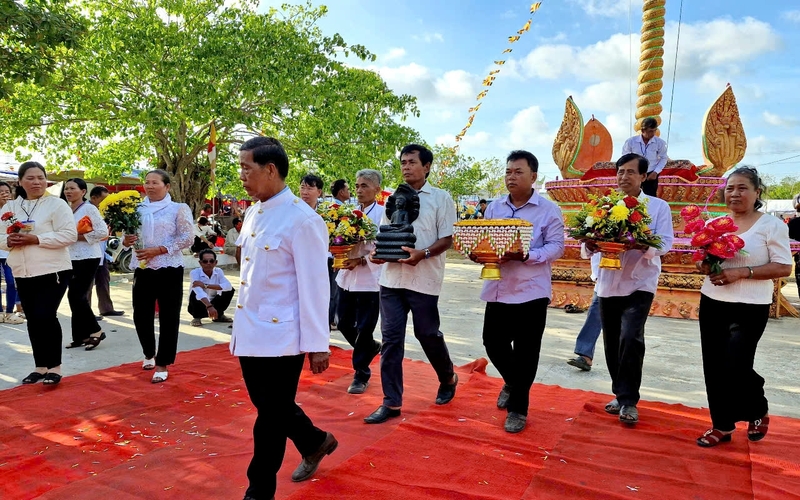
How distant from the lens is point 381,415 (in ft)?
12.7

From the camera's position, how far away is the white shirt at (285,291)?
253 centimetres

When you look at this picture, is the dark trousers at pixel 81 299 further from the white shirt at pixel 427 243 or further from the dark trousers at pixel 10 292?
the white shirt at pixel 427 243

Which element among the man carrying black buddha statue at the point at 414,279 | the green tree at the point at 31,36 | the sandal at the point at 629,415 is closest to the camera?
the sandal at the point at 629,415

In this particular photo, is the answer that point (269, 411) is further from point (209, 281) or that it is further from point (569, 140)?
point (569, 140)

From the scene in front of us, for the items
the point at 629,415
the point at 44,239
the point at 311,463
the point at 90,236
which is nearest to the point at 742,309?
the point at 629,415

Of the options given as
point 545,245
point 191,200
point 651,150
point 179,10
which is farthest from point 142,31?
point 545,245

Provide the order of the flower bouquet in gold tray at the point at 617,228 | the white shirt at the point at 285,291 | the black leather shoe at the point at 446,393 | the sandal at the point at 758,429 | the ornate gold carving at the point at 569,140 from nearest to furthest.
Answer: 1. the white shirt at the point at 285,291
2. the sandal at the point at 758,429
3. the flower bouquet in gold tray at the point at 617,228
4. the black leather shoe at the point at 446,393
5. the ornate gold carving at the point at 569,140

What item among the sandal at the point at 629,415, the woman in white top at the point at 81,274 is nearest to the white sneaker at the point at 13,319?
the woman in white top at the point at 81,274

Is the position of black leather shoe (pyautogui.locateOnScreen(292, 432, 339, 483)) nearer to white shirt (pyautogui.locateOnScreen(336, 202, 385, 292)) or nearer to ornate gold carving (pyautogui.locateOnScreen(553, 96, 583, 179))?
white shirt (pyautogui.locateOnScreen(336, 202, 385, 292))

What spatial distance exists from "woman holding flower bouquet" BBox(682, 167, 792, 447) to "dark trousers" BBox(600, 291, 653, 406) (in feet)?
1.29

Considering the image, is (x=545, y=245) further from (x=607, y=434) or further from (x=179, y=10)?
(x=179, y=10)

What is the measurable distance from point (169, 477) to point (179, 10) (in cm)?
1215

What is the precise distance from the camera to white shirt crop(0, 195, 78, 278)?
4.58 meters

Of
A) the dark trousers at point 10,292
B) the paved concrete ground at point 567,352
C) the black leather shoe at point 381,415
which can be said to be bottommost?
the paved concrete ground at point 567,352
